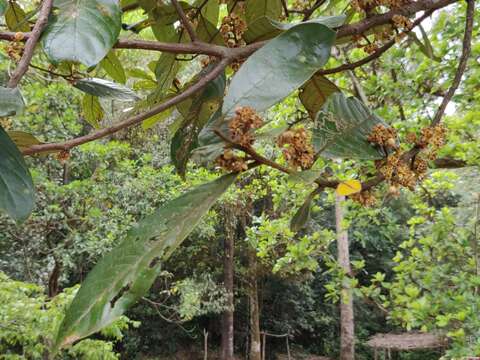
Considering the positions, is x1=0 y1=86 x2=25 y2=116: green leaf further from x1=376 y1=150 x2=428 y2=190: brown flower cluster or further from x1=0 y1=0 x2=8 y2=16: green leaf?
→ x1=376 y1=150 x2=428 y2=190: brown flower cluster

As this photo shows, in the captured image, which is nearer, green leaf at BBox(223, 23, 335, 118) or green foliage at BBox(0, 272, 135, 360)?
green leaf at BBox(223, 23, 335, 118)

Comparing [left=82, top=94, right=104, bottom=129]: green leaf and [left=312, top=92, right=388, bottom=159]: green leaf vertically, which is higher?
[left=82, top=94, right=104, bottom=129]: green leaf

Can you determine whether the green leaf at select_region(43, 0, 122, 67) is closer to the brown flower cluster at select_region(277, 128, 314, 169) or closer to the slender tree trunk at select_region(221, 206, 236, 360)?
the brown flower cluster at select_region(277, 128, 314, 169)

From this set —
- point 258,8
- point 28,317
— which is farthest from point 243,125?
point 28,317

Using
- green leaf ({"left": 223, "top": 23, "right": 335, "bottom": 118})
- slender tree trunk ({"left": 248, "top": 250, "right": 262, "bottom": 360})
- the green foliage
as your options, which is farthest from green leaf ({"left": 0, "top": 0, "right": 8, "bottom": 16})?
slender tree trunk ({"left": 248, "top": 250, "right": 262, "bottom": 360})

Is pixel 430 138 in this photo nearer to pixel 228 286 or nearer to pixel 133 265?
pixel 133 265

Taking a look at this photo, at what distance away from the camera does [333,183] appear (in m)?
0.36

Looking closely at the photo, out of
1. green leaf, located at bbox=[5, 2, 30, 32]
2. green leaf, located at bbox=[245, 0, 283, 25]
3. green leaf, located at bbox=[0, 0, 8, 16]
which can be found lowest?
green leaf, located at bbox=[0, 0, 8, 16]

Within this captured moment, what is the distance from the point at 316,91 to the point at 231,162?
0.33m

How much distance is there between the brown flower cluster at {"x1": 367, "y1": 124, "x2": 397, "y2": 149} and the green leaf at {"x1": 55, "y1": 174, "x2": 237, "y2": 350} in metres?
0.15

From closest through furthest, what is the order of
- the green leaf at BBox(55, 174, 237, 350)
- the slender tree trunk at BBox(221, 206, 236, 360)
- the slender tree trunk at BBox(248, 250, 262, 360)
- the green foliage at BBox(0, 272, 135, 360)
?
the green leaf at BBox(55, 174, 237, 350) → the green foliage at BBox(0, 272, 135, 360) → the slender tree trunk at BBox(221, 206, 236, 360) → the slender tree trunk at BBox(248, 250, 262, 360)

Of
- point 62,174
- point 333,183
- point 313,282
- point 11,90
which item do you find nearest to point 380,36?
point 333,183

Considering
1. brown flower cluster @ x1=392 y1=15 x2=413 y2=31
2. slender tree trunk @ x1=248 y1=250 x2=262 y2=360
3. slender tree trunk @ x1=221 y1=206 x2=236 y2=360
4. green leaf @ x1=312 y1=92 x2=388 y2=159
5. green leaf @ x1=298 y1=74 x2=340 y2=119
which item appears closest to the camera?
green leaf @ x1=312 y1=92 x2=388 y2=159

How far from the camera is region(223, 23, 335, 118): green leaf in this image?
0.98 feet
